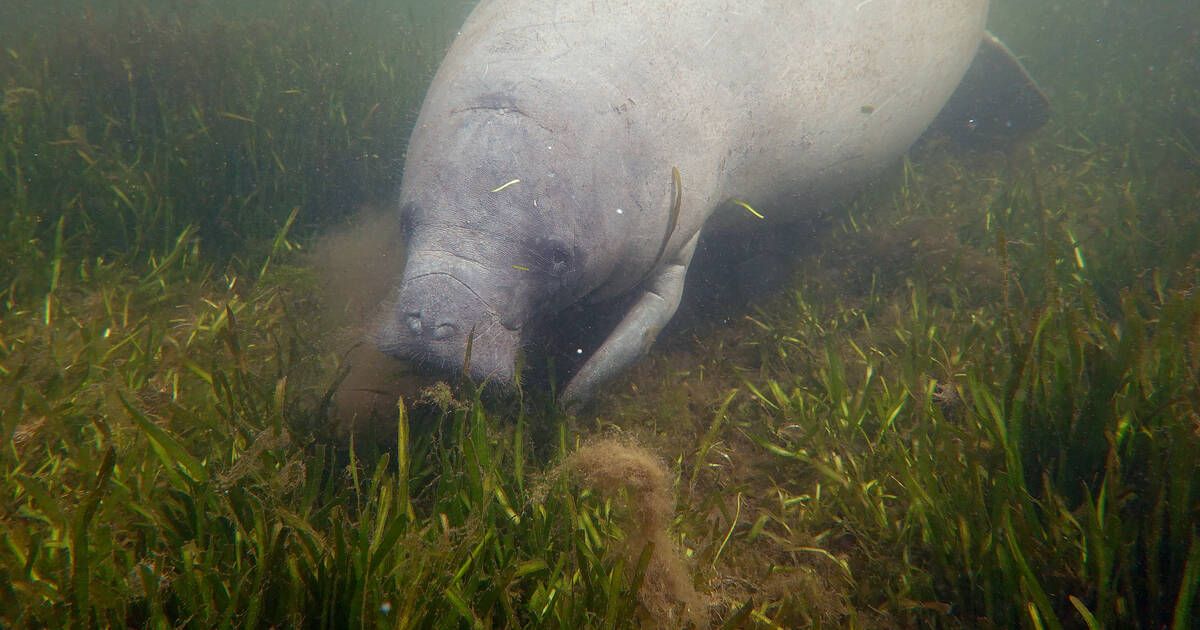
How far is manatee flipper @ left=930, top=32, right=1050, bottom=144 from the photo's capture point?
7.86 m

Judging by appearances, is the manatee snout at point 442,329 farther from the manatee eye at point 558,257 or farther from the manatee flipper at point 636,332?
the manatee flipper at point 636,332

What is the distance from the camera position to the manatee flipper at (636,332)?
369 centimetres

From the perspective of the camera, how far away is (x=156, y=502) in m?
2.32

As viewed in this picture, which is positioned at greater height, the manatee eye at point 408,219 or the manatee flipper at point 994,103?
the manatee flipper at point 994,103

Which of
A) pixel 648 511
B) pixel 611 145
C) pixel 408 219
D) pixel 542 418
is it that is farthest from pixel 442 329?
pixel 611 145

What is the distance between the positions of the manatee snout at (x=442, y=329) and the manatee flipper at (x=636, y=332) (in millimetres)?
719

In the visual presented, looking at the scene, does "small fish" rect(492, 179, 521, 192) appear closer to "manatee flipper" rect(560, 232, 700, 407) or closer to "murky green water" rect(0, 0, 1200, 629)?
"murky green water" rect(0, 0, 1200, 629)

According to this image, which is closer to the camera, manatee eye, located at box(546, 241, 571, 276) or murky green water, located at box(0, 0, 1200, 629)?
murky green water, located at box(0, 0, 1200, 629)

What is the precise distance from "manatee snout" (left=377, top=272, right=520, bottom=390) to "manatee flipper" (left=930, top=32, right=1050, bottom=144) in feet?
25.4

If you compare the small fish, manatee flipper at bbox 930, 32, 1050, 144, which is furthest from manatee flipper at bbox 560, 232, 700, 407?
manatee flipper at bbox 930, 32, 1050, 144

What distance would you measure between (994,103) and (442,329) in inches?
345

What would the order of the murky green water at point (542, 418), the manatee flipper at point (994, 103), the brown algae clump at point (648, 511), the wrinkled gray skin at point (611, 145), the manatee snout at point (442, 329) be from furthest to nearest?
1. the manatee flipper at point (994, 103)
2. the wrinkled gray skin at point (611, 145)
3. the manatee snout at point (442, 329)
4. the brown algae clump at point (648, 511)
5. the murky green water at point (542, 418)

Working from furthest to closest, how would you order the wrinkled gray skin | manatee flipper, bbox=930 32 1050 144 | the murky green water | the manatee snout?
manatee flipper, bbox=930 32 1050 144 → the wrinkled gray skin → the manatee snout → the murky green water

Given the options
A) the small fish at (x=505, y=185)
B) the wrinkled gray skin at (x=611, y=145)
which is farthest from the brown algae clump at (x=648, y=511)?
the small fish at (x=505, y=185)
